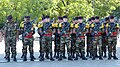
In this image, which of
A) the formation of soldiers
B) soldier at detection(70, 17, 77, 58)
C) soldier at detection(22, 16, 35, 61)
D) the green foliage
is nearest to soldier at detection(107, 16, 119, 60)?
the formation of soldiers

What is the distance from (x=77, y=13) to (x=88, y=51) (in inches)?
652

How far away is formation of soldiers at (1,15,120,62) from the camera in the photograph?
1552 cm

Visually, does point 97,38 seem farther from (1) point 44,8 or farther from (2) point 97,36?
(1) point 44,8

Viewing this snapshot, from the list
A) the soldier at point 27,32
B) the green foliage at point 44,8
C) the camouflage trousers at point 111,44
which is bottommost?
the camouflage trousers at point 111,44

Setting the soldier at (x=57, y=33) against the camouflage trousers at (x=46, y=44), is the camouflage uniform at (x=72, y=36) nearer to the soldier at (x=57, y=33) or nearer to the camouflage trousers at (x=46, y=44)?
the soldier at (x=57, y=33)

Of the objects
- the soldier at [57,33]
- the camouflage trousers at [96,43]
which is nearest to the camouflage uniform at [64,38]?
the soldier at [57,33]

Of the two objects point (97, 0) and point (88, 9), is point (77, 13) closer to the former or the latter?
point (88, 9)

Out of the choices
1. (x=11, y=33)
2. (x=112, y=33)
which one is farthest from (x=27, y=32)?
(x=112, y=33)

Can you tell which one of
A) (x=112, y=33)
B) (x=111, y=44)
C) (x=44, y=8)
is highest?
(x=44, y=8)

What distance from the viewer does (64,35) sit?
1565 cm

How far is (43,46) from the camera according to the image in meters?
15.7

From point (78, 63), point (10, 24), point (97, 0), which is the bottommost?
point (78, 63)

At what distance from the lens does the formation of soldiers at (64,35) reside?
15523mm

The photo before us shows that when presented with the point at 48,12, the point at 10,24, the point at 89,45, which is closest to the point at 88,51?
the point at 89,45
